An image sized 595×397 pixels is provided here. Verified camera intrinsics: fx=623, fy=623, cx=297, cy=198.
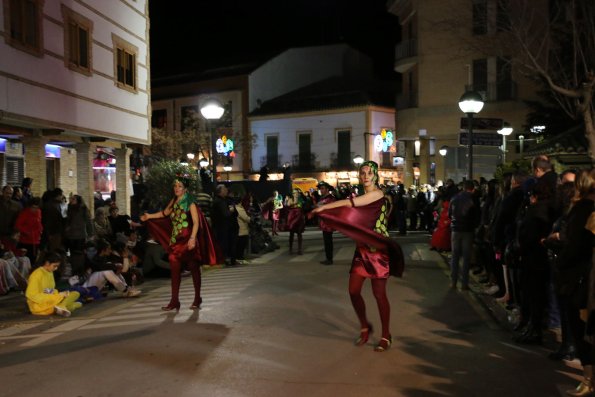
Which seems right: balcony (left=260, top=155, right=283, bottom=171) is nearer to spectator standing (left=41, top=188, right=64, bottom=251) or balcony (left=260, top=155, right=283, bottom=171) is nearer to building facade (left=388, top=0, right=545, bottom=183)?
building facade (left=388, top=0, right=545, bottom=183)

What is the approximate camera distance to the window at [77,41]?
1630 cm

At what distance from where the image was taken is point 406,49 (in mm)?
37469

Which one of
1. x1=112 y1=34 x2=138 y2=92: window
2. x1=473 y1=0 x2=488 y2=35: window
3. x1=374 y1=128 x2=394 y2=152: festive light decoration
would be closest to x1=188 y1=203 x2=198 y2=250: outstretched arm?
x1=112 y1=34 x2=138 y2=92: window

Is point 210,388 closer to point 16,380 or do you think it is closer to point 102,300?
point 16,380

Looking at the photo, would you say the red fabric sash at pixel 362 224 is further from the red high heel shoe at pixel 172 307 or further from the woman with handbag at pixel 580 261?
the red high heel shoe at pixel 172 307

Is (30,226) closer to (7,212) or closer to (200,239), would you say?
(7,212)

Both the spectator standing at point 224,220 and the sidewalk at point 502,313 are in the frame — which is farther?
the spectator standing at point 224,220

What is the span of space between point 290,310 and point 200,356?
100 inches

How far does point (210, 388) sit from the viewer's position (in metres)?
5.49

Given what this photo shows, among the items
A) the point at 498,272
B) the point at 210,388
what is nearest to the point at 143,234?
the point at 498,272

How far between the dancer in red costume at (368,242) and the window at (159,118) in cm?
4843

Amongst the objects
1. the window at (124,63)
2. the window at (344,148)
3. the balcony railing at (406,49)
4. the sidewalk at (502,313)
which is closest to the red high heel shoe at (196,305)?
the sidewalk at (502,313)

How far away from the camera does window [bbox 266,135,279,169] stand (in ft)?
166

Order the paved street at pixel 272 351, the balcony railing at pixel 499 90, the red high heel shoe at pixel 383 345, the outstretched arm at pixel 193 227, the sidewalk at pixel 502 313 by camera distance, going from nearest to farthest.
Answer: the paved street at pixel 272 351
the red high heel shoe at pixel 383 345
the sidewalk at pixel 502 313
the outstretched arm at pixel 193 227
the balcony railing at pixel 499 90
